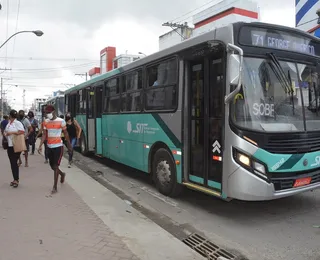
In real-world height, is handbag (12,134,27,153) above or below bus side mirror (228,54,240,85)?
below

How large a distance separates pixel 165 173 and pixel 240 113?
246cm

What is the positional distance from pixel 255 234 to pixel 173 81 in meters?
3.25

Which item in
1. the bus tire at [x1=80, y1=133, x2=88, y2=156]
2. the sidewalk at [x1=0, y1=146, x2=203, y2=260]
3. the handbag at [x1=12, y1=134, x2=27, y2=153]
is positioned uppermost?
the handbag at [x1=12, y1=134, x2=27, y2=153]

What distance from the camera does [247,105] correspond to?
523 centimetres

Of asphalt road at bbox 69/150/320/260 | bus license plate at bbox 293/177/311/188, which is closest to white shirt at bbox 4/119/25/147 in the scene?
asphalt road at bbox 69/150/320/260

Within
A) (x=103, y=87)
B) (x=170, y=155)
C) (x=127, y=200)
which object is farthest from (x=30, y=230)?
(x=103, y=87)

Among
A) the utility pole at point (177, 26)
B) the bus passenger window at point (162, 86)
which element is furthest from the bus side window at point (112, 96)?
the utility pole at point (177, 26)

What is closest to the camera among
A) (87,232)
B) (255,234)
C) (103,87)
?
(87,232)

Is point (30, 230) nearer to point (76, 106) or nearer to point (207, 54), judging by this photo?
point (207, 54)

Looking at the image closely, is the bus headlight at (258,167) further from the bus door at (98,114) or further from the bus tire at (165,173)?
the bus door at (98,114)

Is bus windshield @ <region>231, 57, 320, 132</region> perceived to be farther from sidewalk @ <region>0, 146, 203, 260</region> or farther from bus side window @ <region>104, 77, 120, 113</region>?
bus side window @ <region>104, 77, 120, 113</region>

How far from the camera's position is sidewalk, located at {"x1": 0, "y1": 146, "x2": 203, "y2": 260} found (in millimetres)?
4020

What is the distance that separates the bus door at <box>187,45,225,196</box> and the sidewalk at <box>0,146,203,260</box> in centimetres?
130

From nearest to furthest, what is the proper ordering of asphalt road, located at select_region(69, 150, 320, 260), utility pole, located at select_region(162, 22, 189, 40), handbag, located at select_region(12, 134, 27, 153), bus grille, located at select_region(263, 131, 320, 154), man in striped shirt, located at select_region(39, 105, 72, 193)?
asphalt road, located at select_region(69, 150, 320, 260)
bus grille, located at select_region(263, 131, 320, 154)
man in striped shirt, located at select_region(39, 105, 72, 193)
handbag, located at select_region(12, 134, 27, 153)
utility pole, located at select_region(162, 22, 189, 40)
